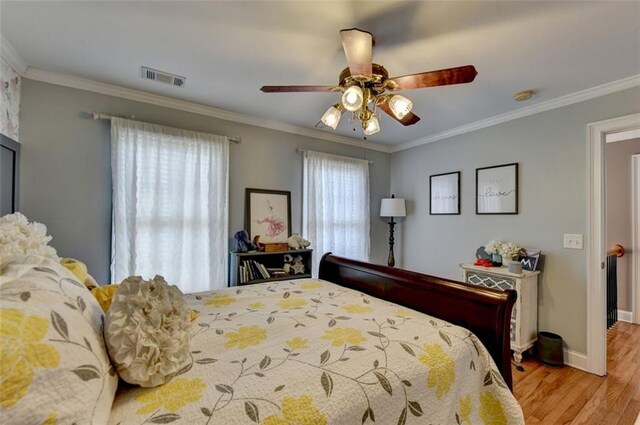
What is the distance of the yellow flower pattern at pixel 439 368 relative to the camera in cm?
113

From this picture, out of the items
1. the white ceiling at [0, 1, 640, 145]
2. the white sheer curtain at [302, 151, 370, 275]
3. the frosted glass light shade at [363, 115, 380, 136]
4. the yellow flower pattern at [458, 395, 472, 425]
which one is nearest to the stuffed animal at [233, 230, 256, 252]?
the white sheer curtain at [302, 151, 370, 275]

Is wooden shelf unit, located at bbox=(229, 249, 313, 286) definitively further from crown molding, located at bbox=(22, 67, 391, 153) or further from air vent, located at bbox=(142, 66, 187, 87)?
air vent, located at bbox=(142, 66, 187, 87)

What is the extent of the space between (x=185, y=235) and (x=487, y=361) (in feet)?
8.75

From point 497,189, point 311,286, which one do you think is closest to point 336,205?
point 311,286

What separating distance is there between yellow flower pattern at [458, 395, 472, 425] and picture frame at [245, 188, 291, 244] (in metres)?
2.48

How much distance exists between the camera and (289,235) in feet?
11.4

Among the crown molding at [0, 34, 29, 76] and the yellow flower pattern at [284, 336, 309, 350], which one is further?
the crown molding at [0, 34, 29, 76]

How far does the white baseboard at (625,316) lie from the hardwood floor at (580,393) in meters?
1.15

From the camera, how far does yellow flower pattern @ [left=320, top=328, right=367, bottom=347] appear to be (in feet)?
4.07

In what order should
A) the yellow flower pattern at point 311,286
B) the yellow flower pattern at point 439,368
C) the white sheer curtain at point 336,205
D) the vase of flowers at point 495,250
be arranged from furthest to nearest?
the white sheer curtain at point 336,205, the vase of flowers at point 495,250, the yellow flower pattern at point 311,286, the yellow flower pattern at point 439,368

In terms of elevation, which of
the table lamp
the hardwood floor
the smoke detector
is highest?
the smoke detector

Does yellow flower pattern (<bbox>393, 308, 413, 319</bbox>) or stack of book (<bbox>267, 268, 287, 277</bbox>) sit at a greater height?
yellow flower pattern (<bbox>393, 308, 413, 319</bbox>)

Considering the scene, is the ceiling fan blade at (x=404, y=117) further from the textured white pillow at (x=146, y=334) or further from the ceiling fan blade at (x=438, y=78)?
the textured white pillow at (x=146, y=334)

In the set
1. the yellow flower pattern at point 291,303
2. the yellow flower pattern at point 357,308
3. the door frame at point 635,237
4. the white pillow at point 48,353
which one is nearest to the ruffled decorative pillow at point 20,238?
the white pillow at point 48,353
